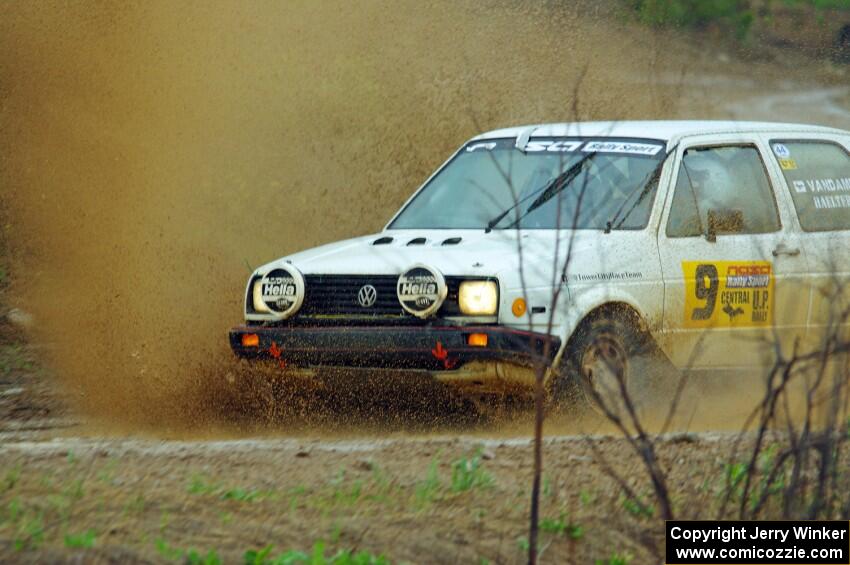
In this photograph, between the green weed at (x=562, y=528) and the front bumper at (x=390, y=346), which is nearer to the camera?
the green weed at (x=562, y=528)

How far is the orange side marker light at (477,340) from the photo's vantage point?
265 inches

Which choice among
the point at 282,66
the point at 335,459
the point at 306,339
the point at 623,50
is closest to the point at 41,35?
the point at 282,66

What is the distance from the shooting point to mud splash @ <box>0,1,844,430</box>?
1051cm

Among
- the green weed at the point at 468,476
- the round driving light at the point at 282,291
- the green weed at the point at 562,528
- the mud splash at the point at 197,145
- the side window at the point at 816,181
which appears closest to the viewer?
the green weed at the point at 562,528

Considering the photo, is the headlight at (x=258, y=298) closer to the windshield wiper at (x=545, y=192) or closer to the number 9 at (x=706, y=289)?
the windshield wiper at (x=545, y=192)

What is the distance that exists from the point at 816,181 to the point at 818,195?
0.10m

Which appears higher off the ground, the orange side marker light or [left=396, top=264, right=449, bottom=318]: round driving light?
[left=396, top=264, right=449, bottom=318]: round driving light

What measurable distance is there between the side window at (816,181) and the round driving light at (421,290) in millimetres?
2346

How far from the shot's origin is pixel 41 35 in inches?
583

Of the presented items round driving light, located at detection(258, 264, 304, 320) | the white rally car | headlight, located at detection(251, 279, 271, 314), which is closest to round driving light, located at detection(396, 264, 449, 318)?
the white rally car

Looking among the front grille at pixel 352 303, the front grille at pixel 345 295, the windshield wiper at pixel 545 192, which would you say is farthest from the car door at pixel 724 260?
the front grille at pixel 345 295

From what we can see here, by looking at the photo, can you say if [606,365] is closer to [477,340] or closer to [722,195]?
[477,340]

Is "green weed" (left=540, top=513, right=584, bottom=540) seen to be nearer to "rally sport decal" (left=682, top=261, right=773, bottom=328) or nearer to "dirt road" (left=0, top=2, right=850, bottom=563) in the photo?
"dirt road" (left=0, top=2, right=850, bottom=563)

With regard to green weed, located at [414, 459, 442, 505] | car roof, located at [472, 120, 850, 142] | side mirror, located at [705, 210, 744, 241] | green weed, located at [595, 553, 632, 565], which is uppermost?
car roof, located at [472, 120, 850, 142]
